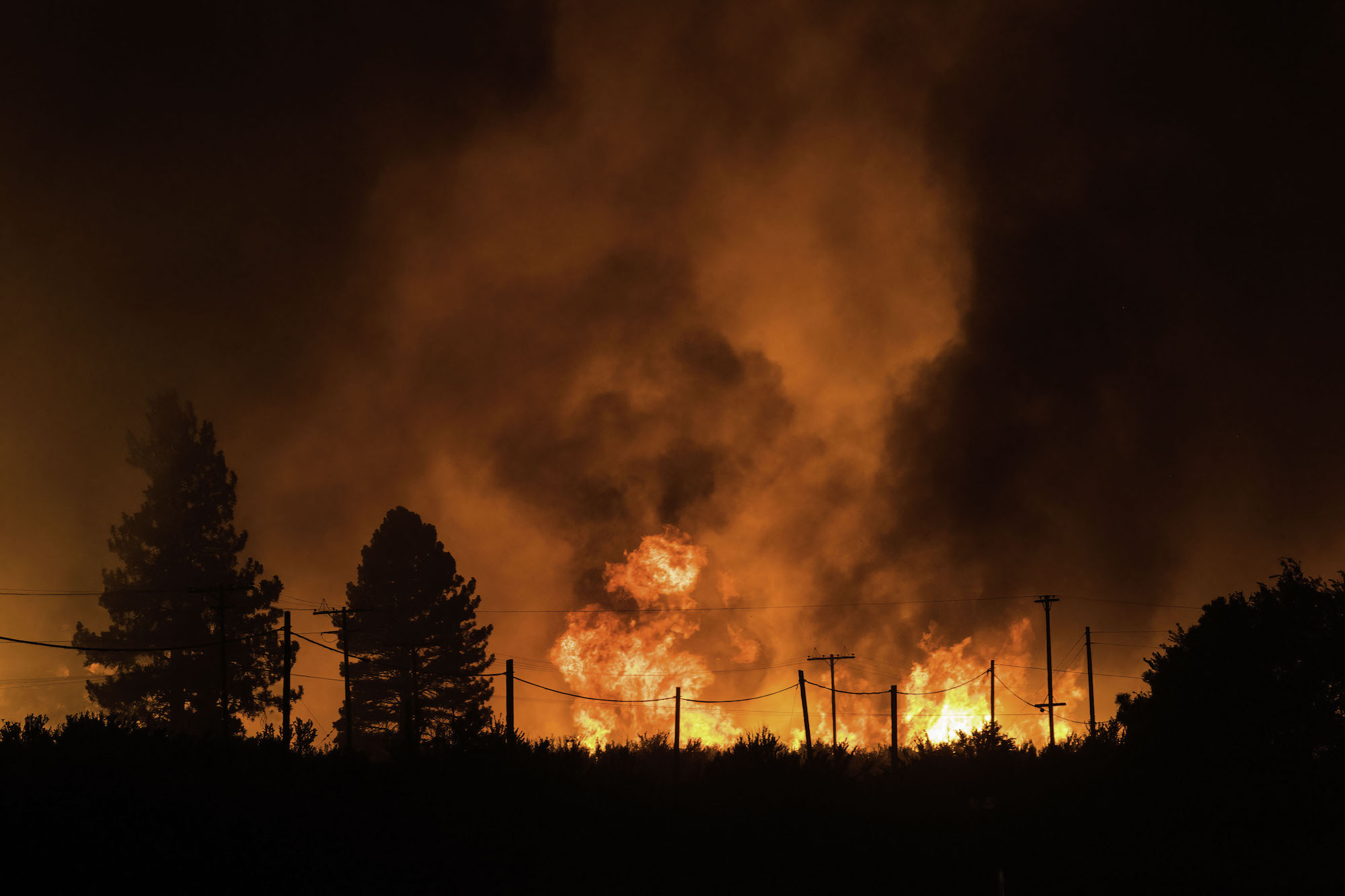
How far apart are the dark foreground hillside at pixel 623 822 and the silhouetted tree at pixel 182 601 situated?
18564 mm

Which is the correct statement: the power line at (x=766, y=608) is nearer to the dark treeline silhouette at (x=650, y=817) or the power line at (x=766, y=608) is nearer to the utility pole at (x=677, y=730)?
the utility pole at (x=677, y=730)

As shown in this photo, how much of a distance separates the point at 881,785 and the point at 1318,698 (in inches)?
626

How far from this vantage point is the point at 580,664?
291ft

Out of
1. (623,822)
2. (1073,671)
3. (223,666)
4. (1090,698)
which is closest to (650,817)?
(623,822)

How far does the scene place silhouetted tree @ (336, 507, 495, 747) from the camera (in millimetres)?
48812

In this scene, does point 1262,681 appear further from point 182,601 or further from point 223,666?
point 182,601

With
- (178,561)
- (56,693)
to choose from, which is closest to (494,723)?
(178,561)

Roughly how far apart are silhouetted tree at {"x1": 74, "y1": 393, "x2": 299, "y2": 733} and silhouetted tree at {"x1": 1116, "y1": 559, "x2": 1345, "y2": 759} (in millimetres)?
37643

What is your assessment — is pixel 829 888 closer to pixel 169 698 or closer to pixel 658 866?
pixel 658 866

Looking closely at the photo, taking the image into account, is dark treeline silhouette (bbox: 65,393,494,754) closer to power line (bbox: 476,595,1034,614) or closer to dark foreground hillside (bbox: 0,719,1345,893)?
dark foreground hillside (bbox: 0,719,1345,893)

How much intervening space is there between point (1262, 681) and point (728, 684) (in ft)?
219

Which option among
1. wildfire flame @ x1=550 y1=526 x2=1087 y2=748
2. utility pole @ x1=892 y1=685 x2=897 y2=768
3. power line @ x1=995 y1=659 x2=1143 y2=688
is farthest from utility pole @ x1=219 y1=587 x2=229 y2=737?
power line @ x1=995 y1=659 x2=1143 y2=688

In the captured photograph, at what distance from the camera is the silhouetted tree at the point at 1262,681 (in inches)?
1294

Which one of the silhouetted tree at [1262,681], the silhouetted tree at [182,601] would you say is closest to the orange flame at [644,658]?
the silhouetted tree at [182,601]
